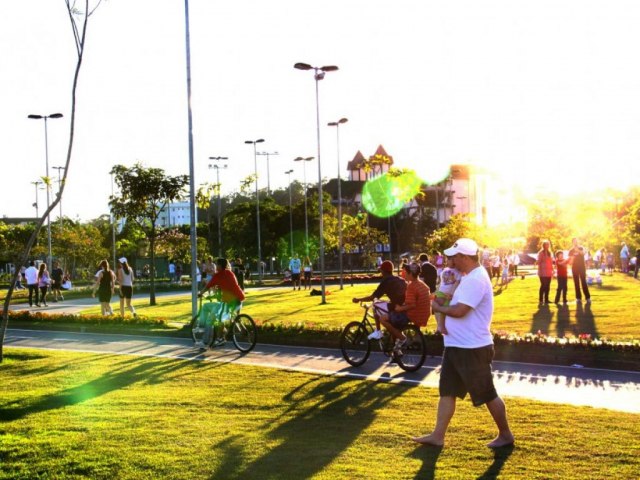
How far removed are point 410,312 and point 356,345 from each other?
1.06 metres

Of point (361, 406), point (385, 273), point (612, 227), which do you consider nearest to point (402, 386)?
point (361, 406)

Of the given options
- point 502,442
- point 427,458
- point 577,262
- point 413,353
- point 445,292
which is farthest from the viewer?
point 577,262

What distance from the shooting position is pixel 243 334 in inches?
572

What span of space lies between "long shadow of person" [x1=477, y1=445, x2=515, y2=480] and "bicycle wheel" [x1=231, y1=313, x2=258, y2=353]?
8.39m

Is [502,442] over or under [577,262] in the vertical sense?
under

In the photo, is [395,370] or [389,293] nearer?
[389,293]

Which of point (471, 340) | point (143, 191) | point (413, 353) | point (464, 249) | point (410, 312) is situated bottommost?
point (413, 353)

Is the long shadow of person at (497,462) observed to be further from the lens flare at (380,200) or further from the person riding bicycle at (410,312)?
the lens flare at (380,200)

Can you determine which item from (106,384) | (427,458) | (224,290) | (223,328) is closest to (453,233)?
(223,328)

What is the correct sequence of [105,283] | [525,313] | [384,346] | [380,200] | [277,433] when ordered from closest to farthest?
[277,433] → [384,346] → [525,313] → [105,283] → [380,200]

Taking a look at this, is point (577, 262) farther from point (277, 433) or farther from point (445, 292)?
point (277, 433)

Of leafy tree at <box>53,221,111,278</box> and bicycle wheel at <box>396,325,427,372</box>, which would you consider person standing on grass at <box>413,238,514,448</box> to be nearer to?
bicycle wheel at <box>396,325,427,372</box>

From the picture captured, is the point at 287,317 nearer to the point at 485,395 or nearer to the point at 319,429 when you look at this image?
the point at 319,429

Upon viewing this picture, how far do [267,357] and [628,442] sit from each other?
25.8 feet
